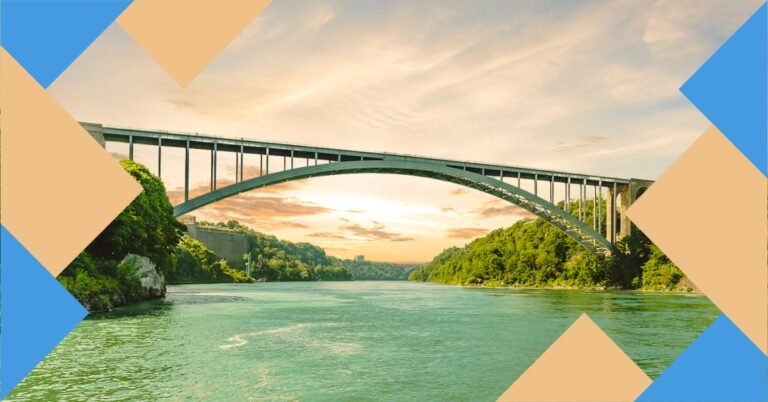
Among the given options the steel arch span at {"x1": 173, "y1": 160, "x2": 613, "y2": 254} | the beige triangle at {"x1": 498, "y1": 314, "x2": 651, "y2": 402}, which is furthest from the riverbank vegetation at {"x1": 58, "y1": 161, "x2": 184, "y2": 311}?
the beige triangle at {"x1": 498, "y1": 314, "x2": 651, "y2": 402}

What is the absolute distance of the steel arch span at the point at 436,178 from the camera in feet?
78.2

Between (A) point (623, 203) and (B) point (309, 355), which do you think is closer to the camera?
(B) point (309, 355)

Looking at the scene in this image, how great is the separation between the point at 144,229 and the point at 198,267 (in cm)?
3993

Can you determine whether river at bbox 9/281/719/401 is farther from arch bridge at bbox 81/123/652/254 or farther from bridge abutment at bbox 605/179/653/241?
bridge abutment at bbox 605/179/653/241

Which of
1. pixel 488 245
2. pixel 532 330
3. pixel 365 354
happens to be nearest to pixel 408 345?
pixel 365 354

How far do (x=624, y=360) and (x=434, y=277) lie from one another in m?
79.2

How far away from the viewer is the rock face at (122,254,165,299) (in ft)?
63.4

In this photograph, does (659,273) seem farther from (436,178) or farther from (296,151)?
(296,151)

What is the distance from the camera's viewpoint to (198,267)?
57.7m

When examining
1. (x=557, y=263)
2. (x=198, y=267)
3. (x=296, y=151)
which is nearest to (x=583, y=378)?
(x=296, y=151)

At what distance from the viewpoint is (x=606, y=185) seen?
38.5m

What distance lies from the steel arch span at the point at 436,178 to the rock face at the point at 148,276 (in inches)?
102

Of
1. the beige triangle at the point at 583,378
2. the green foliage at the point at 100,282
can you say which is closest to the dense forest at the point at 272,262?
the green foliage at the point at 100,282

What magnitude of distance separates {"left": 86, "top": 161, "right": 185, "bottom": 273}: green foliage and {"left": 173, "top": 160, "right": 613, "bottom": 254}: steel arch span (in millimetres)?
1044
